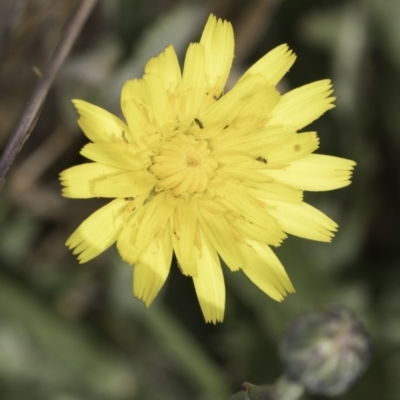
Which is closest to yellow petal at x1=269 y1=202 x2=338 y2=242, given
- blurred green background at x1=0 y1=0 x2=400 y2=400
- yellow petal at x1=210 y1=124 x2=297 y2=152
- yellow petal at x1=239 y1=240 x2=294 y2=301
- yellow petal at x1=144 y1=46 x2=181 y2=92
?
yellow petal at x1=239 y1=240 x2=294 y2=301

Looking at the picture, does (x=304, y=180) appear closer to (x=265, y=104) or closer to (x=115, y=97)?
(x=265, y=104)

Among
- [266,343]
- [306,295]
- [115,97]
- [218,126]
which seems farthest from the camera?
[266,343]

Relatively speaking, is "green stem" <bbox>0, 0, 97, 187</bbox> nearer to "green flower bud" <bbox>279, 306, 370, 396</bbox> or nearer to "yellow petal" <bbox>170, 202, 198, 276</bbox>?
"yellow petal" <bbox>170, 202, 198, 276</bbox>

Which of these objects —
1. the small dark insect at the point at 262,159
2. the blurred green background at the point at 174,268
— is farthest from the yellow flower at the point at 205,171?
the blurred green background at the point at 174,268

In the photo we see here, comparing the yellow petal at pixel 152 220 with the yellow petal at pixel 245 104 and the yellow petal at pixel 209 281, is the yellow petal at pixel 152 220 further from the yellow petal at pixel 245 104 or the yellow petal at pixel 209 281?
the yellow petal at pixel 245 104

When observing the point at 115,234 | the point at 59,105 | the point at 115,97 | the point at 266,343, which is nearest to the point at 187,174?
the point at 115,234

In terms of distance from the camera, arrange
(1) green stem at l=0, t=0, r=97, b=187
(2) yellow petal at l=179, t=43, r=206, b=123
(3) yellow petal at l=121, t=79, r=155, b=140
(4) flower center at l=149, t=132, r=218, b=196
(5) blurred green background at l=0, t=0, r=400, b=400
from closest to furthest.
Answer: (1) green stem at l=0, t=0, r=97, b=187, (3) yellow petal at l=121, t=79, r=155, b=140, (2) yellow petal at l=179, t=43, r=206, b=123, (4) flower center at l=149, t=132, r=218, b=196, (5) blurred green background at l=0, t=0, r=400, b=400

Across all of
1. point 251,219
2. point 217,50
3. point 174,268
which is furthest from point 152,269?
point 174,268
